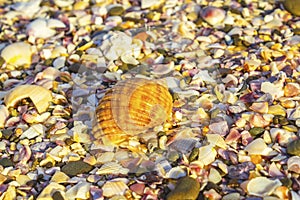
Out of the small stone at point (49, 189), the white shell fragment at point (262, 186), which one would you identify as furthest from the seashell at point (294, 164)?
the small stone at point (49, 189)

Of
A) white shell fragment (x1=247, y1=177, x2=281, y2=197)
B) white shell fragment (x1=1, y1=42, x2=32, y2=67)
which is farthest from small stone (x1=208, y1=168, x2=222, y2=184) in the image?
white shell fragment (x1=1, y1=42, x2=32, y2=67)

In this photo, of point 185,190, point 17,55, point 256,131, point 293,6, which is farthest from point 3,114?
point 293,6

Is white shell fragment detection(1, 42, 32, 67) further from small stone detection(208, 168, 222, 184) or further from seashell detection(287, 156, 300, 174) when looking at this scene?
seashell detection(287, 156, 300, 174)

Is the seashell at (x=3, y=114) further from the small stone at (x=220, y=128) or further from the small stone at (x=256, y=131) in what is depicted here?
the small stone at (x=256, y=131)

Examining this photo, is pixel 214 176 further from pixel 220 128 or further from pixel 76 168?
pixel 76 168

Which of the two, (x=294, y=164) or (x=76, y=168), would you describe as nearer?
(x=294, y=164)

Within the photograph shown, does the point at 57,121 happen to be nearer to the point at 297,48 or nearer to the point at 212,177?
the point at 212,177
